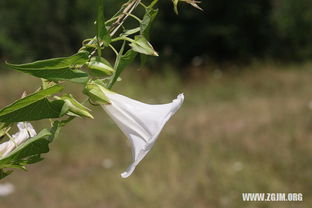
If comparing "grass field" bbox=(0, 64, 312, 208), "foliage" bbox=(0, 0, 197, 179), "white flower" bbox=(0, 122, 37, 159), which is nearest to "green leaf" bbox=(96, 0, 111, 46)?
"foliage" bbox=(0, 0, 197, 179)

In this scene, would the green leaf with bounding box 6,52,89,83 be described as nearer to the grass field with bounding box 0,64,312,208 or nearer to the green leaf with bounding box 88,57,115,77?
the green leaf with bounding box 88,57,115,77

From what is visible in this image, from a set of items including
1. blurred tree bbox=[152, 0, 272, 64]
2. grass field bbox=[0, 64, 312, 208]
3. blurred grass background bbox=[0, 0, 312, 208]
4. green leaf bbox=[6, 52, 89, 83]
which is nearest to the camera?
green leaf bbox=[6, 52, 89, 83]

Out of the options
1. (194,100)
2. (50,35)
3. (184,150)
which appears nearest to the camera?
(184,150)

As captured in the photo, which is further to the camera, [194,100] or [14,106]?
[194,100]

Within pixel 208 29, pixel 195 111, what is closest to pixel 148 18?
pixel 195 111

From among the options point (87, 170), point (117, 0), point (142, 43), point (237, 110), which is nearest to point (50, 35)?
Result: point (117, 0)

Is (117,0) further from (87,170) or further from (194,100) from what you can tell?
(87,170)
